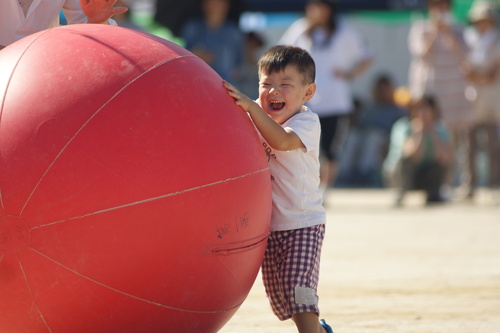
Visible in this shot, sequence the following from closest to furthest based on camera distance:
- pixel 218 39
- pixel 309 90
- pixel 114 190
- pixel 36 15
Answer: pixel 114 190 < pixel 309 90 < pixel 36 15 < pixel 218 39

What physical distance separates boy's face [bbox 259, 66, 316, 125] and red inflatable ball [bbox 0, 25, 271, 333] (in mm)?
501

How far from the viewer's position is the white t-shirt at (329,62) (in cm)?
1199

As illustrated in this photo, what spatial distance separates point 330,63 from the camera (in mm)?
12070

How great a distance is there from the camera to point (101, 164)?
4.12 metres

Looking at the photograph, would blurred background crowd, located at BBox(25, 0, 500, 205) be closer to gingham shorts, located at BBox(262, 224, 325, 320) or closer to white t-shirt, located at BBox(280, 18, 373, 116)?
white t-shirt, located at BBox(280, 18, 373, 116)

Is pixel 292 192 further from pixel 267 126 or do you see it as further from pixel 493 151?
pixel 493 151

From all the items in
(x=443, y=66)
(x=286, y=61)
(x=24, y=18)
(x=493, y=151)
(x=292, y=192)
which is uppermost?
(x=24, y=18)

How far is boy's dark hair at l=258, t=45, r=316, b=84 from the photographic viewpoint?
4.99 meters

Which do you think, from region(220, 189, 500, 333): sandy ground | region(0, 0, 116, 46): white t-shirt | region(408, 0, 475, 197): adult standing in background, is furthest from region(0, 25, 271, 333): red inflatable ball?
region(408, 0, 475, 197): adult standing in background

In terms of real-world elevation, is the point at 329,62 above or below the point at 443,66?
above

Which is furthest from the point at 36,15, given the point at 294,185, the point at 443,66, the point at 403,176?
the point at 443,66

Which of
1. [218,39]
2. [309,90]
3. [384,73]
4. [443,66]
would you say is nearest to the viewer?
[309,90]

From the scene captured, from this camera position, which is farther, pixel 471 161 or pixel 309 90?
pixel 471 161

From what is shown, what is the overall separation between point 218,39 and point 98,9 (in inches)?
278
